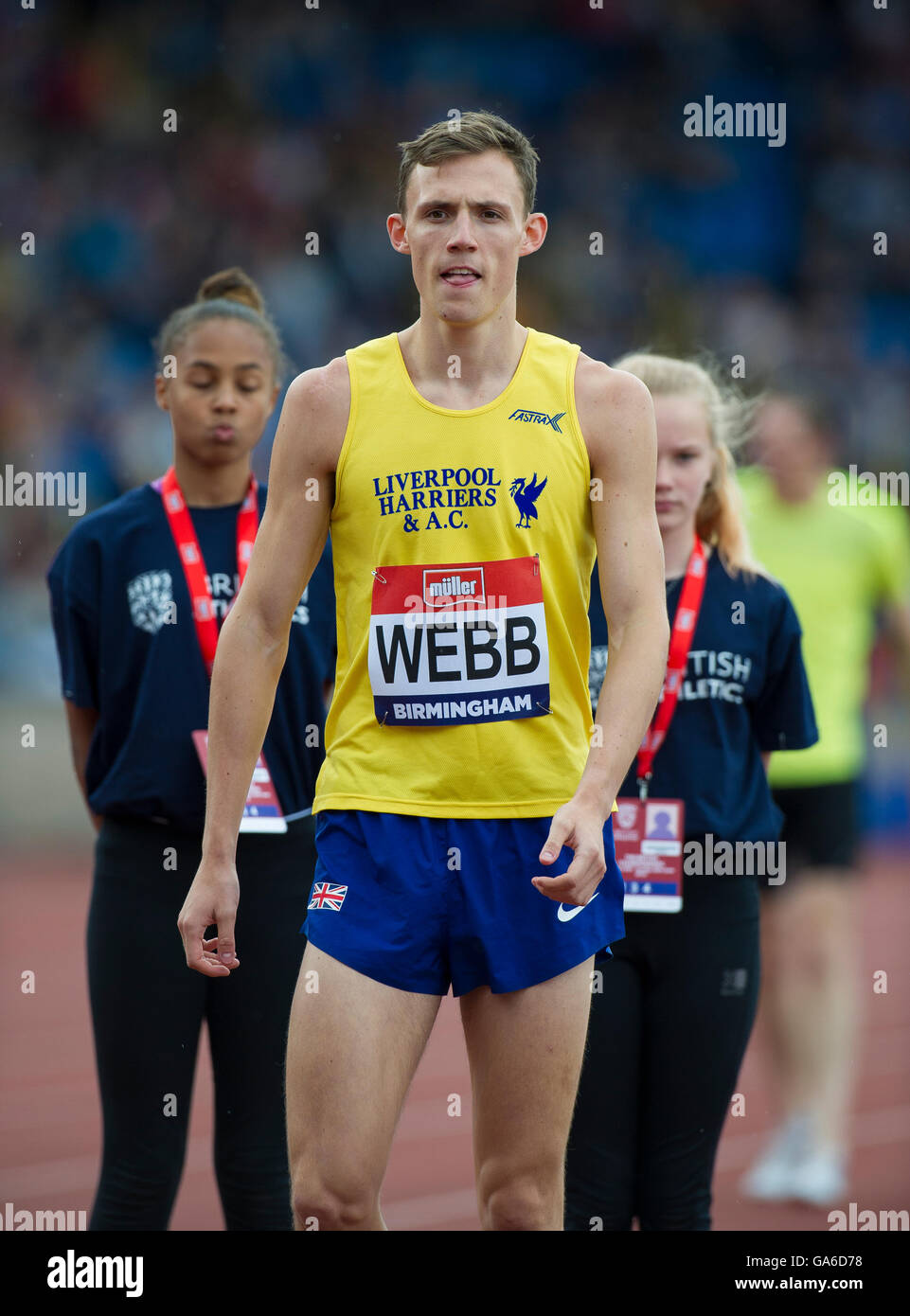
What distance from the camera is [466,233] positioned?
9.61 ft

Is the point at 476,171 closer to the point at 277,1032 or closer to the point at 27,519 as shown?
the point at 277,1032

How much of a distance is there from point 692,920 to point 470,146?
5.62 feet

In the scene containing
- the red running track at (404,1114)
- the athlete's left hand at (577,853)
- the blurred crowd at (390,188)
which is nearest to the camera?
the athlete's left hand at (577,853)

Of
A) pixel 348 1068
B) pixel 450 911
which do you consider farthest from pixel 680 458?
pixel 348 1068

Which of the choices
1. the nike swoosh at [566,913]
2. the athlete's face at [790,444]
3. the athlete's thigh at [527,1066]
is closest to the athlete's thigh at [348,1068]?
the athlete's thigh at [527,1066]

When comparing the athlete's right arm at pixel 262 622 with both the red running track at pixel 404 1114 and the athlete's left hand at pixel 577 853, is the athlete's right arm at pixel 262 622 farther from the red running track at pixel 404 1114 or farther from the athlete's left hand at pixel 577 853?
the red running track at pixel 404 1114

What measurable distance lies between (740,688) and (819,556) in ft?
6.64

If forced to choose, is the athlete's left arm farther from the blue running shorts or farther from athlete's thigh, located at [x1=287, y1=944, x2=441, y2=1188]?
athlete's thigh, located at [x1=287, y1=944, x2=441, y2=1188]

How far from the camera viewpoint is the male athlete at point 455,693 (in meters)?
2.90

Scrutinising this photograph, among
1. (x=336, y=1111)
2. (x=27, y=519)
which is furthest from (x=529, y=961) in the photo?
(x=27, y=519)

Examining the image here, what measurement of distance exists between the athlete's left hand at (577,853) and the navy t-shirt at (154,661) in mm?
1236

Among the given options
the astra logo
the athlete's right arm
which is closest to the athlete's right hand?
the athlete's right arm

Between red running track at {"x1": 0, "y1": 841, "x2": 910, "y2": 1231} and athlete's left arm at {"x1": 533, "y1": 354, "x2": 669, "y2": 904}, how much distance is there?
2.80 meters

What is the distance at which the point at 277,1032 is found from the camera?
149 inches
